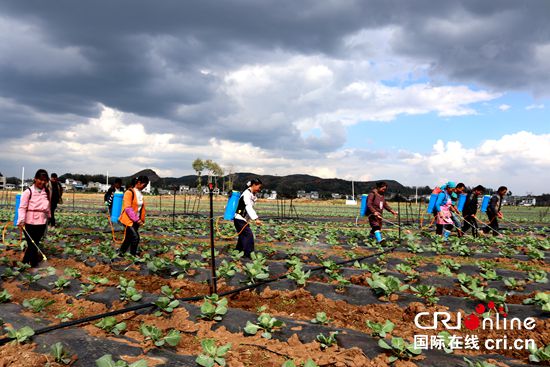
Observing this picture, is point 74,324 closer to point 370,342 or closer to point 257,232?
point 370,342

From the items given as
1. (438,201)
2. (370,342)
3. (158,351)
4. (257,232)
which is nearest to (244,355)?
(158,351)

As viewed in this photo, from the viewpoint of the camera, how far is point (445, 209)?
12.7 m

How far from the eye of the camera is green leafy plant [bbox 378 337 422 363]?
13.5 feet

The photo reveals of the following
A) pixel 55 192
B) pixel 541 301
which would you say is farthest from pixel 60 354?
pixel 55 192

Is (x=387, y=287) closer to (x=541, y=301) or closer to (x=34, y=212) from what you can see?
(x=541, y=301)

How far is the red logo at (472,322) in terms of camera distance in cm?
527

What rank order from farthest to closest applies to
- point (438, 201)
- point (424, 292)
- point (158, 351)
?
point (438, 201)
point (424, 292)
point (158, 351)

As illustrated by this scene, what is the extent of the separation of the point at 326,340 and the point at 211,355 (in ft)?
4.20

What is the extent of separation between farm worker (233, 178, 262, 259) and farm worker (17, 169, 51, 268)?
4.00m

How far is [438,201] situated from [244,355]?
9697mm

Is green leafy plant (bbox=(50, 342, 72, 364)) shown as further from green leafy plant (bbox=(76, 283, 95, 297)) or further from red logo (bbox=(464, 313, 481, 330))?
red logo (bbox=(464, 313, 481, 330))

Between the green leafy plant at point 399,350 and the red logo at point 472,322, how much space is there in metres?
1.54

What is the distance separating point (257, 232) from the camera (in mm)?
16641

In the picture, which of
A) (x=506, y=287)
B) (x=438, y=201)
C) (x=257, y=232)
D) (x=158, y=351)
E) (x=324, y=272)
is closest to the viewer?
(x=158, y=351)
